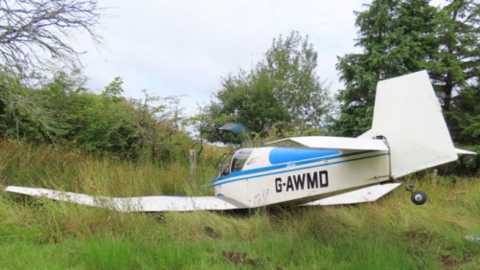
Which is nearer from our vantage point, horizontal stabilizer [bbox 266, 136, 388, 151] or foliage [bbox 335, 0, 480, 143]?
horizontal stabilizer [bbox 266, 136, 388, 151]

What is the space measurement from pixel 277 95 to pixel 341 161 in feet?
67.9

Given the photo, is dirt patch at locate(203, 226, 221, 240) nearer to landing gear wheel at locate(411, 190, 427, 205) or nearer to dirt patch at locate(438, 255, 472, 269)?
landing gear wheel at locate(411, 190, 427, 205)

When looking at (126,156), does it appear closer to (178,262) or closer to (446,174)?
(178,262)

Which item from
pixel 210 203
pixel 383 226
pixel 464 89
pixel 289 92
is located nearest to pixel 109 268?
pixel 210 203

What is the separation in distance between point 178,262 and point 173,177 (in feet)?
15.4

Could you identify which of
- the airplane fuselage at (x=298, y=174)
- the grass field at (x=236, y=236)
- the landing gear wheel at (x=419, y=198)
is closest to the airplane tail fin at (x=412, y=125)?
→ the airplane fuselage at (x=298, y=174)

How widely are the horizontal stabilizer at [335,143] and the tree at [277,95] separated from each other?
39.7ft

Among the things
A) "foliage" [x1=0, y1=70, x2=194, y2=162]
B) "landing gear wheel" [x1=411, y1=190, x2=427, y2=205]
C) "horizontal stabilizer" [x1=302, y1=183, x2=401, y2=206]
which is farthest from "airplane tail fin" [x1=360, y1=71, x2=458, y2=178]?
"foliage" [x1=0, y1=70, x2=194, y2=162]

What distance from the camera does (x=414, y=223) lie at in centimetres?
550

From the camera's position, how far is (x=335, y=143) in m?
4.13

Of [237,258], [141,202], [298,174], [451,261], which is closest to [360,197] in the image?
[298,174]

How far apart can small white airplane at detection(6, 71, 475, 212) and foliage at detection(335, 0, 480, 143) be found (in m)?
8.55

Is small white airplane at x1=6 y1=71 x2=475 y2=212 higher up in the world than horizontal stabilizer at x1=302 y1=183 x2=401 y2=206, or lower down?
higher up

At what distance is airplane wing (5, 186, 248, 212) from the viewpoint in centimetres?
544
